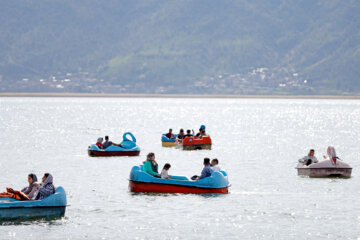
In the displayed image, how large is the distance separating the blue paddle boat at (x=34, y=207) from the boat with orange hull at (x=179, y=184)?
7.10 meters

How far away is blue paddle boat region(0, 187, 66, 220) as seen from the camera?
1116 inches

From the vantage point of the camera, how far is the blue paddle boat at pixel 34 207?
93.0ft

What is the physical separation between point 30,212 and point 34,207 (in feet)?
0.75

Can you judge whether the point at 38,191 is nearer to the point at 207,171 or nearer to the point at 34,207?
the point at 34,207

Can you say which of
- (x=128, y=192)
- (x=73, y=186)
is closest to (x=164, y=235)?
(x=128, y=192)

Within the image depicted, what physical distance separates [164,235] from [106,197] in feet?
28.1

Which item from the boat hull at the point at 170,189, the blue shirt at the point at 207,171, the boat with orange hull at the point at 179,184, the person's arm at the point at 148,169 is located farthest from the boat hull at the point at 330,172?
the person's arm at the point at 148,169

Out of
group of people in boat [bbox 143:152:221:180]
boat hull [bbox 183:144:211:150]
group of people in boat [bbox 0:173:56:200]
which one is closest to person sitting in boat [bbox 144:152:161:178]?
group of people in boat [bbox 143:152:221:180]

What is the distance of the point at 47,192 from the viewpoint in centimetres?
2903

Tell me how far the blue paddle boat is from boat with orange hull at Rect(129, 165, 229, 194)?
7.10 m

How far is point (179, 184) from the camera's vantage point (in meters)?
35.7

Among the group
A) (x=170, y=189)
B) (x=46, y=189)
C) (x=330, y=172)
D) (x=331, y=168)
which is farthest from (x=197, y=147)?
(x=46, y=189)

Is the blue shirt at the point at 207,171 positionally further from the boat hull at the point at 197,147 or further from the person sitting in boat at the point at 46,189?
the boat hull at the point at 197,147

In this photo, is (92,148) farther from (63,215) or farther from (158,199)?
(63,215)
